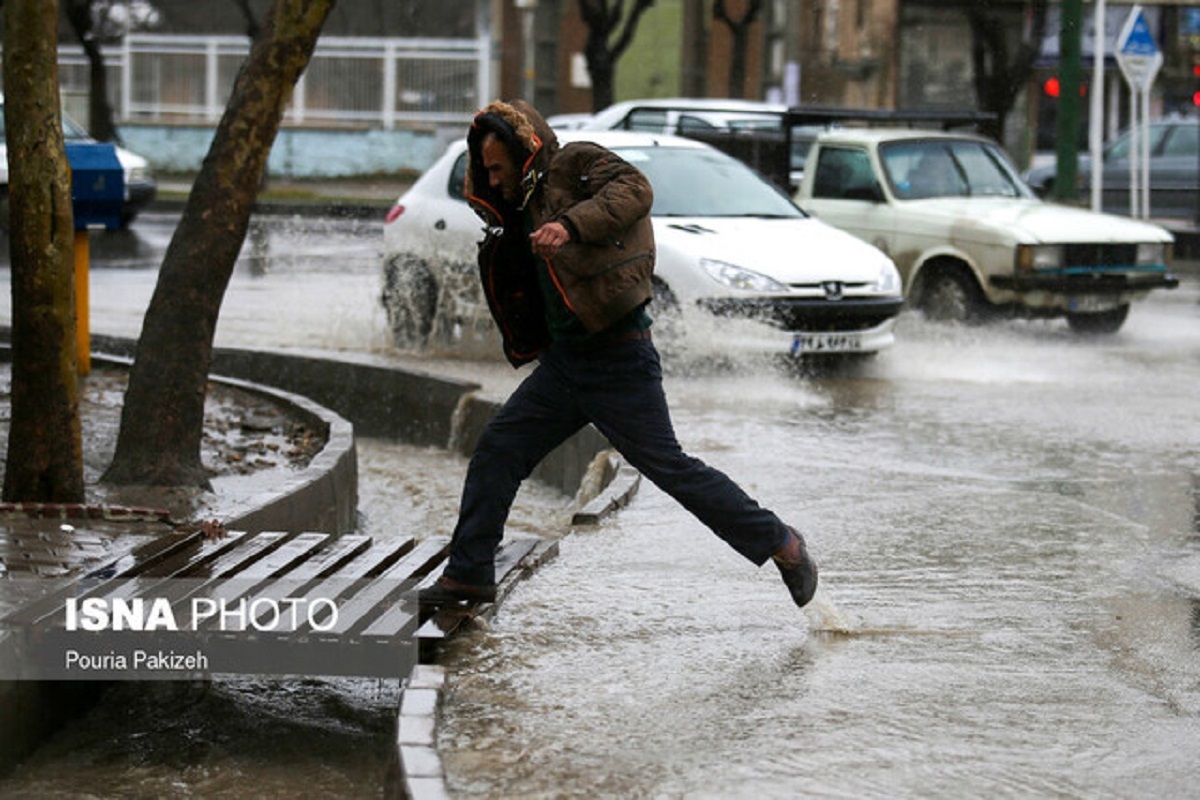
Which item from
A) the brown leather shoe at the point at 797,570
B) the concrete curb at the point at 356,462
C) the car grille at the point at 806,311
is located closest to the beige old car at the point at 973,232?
the car grille at the point at 806,311

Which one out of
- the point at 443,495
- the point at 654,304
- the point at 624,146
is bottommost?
the point at 443,495

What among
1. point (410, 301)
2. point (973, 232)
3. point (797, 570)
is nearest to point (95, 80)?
point (410, 301)

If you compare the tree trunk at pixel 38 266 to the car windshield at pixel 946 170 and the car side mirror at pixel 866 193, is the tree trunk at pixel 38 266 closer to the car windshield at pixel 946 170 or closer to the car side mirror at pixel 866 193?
the car side mirror at pixel 866 193

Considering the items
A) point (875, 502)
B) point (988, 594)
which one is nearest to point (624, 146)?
point (875, 502)

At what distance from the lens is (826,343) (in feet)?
42.1

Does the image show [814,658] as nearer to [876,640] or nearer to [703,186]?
[876,640]

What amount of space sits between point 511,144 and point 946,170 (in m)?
11.1

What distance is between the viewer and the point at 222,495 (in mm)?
8227

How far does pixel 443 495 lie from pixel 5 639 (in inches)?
189

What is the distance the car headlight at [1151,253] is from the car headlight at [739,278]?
458 cm

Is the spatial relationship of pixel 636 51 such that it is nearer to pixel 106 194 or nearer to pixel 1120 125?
pixel 1120 125

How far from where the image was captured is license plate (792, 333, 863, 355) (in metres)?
12.7

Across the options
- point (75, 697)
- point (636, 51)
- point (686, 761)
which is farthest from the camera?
point (636, 51)

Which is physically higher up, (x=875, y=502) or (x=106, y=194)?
(x=106, y=194)
